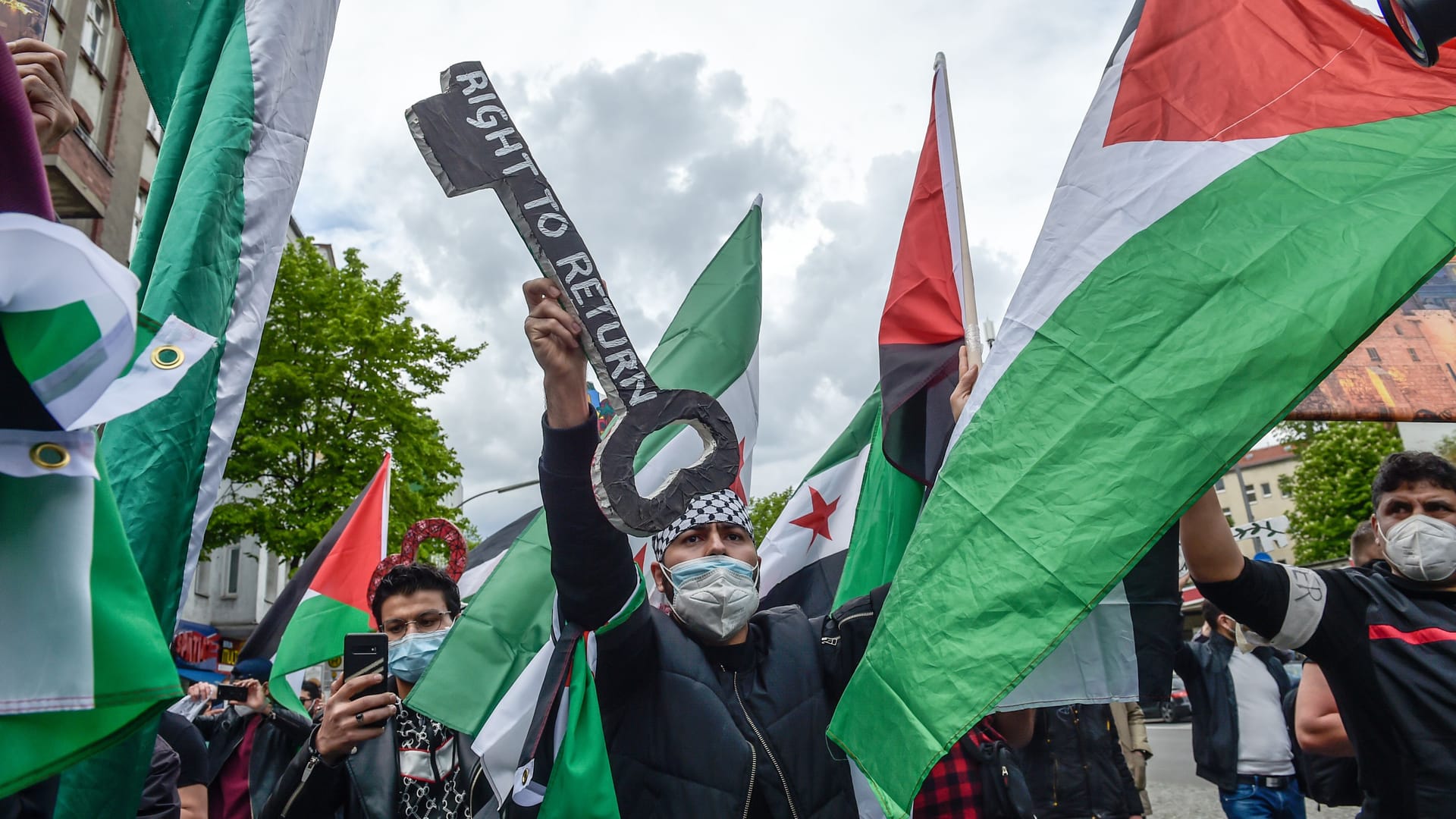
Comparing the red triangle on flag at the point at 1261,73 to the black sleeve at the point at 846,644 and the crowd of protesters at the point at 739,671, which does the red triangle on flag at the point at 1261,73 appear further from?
the black sleeve at the point at 846,644

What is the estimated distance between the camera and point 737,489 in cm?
418

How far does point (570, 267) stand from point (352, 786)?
1993 millimetres

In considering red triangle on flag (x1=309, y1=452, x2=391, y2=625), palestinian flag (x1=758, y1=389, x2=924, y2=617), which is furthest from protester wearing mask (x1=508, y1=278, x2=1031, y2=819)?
red triangle on flag (x1=309, y1=452, x2=391, y2=625)

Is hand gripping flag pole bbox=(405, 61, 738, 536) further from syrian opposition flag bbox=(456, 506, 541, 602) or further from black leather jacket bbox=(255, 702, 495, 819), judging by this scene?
syrian opposition flag bbox=(456, 506, 541, 602)

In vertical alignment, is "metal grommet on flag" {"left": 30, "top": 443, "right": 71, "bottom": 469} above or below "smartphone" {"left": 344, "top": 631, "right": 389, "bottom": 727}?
above

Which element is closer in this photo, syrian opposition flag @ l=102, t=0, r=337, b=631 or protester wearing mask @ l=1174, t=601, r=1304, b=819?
syrian opposition flag @ l=102, t=0, r=337, b=631

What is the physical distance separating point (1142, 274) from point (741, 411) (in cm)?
235

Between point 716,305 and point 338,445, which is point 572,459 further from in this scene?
point 338,445

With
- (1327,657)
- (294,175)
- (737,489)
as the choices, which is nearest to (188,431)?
(294,175)

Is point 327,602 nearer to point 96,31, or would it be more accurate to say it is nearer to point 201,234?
point 201,234

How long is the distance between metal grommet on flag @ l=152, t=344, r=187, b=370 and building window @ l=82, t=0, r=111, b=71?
15.6m

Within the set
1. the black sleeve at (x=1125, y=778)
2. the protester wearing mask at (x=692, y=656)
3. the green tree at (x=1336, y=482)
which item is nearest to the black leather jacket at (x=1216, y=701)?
the black sleeve at (x=1125, y=778)

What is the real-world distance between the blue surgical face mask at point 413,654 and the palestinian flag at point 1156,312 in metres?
2.02

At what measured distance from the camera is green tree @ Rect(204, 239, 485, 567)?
58.9 ft
